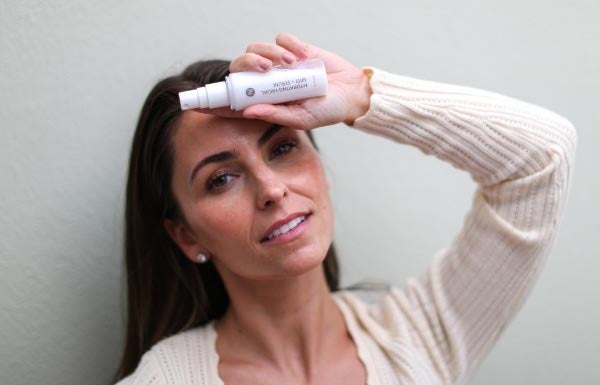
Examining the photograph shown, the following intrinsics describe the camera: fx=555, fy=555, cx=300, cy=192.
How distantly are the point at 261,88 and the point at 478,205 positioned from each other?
472 millimetres

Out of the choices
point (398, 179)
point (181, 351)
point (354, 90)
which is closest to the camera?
point (354, 90)

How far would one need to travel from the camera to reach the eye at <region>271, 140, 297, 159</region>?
0.97m

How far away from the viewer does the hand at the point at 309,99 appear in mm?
840

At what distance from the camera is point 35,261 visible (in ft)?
3.70

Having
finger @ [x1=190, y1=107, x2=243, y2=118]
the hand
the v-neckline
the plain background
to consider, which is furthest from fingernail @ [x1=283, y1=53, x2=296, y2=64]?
the v-neckline

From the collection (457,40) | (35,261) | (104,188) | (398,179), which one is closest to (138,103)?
(104,188)

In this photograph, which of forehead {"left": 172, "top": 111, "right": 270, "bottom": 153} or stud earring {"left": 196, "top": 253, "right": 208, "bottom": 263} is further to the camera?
stud earring {"left": 196, "top": 253, "right": 208, "bottom": 263}

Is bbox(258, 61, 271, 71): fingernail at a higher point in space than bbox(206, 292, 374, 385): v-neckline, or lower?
higher

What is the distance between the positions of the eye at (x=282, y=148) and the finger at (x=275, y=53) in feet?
0.53

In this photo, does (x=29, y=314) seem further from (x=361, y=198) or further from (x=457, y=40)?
(x=457, y=40)

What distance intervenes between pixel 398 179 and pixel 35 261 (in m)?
0.81

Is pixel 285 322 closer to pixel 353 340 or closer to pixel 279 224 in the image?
pixel 353 340

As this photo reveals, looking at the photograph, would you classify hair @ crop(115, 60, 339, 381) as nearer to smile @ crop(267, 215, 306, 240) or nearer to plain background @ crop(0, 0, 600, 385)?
plain background @ crop(0, 0, 600, 385)

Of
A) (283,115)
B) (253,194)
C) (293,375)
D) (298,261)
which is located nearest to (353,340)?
(293,375)
